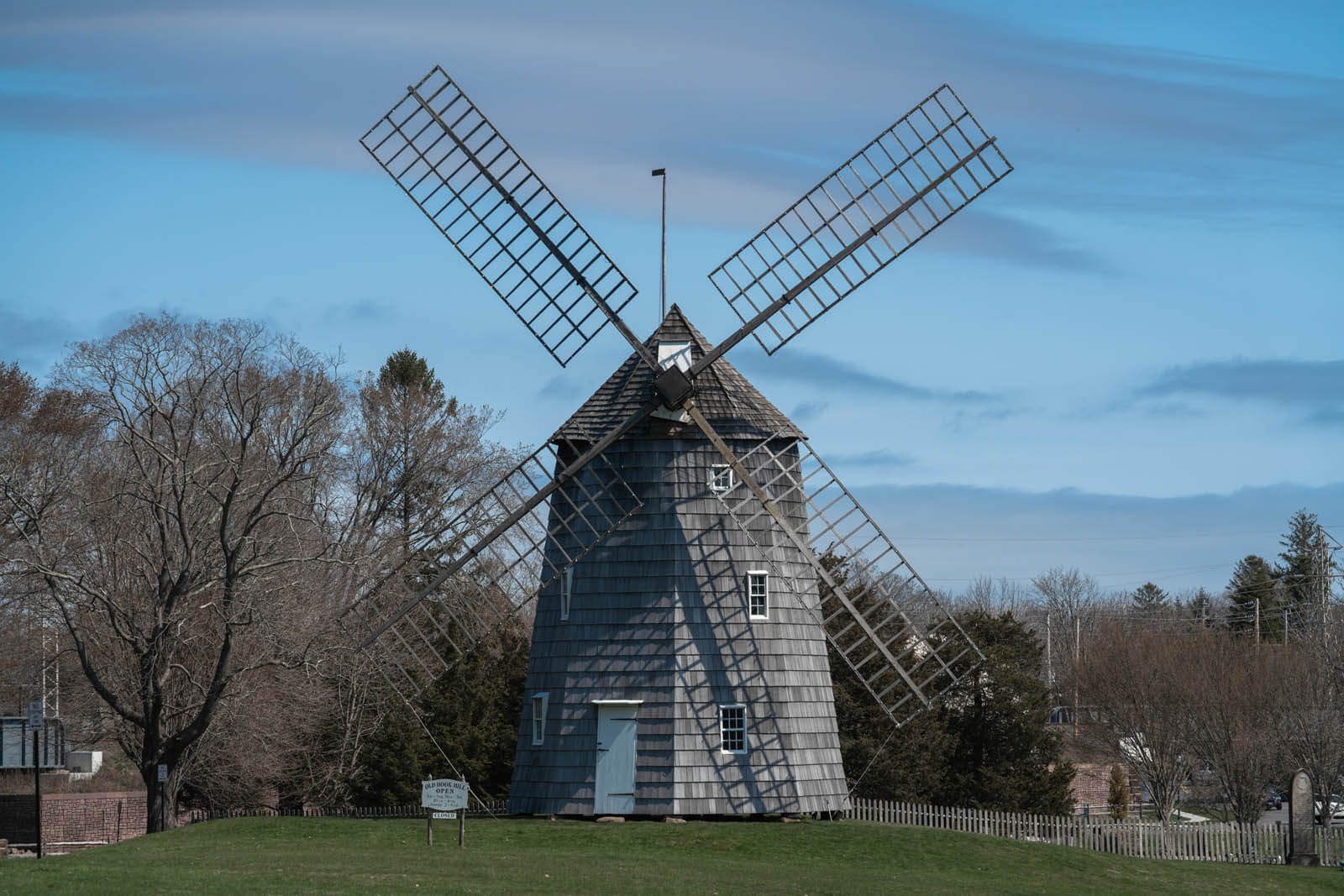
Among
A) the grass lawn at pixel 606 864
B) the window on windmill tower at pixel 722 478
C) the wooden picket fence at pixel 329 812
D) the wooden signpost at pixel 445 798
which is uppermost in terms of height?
the window on windmill tower at pixel 722 478

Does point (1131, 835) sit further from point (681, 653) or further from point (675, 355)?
point (675, 355)

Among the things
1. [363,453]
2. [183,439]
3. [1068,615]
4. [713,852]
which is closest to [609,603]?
[713,852]

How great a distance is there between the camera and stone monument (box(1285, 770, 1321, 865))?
100 ft

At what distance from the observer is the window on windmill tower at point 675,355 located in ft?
91.5

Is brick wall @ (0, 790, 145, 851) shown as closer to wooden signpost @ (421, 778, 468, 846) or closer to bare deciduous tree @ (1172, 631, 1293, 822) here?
wooden signpost @ (421, 778, 468, 846)

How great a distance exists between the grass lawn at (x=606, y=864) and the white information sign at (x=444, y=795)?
27.1 inches

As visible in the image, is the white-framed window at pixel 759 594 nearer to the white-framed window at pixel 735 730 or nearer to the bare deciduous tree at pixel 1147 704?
the white-framed window at pixel 735 730

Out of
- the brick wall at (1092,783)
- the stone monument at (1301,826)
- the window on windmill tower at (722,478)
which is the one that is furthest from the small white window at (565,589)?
the brick wall at (1092,783)

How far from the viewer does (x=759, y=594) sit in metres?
28.1

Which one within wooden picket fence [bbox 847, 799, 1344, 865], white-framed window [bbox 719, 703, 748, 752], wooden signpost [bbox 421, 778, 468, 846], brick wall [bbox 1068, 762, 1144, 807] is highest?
white-framed window [bbox 719, 703, 748, 752]

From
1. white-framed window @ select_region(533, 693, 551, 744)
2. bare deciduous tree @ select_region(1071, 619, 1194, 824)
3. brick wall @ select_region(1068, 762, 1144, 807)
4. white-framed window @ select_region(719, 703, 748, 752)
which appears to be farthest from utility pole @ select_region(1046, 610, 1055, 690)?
white-framed window @ select_region(533, 693, 551, 744)

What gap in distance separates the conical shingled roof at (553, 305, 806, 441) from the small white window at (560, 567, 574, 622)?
255cm

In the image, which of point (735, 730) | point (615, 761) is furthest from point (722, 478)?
point (615, 761)

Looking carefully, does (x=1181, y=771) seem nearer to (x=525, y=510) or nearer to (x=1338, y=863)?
(x=1338, y=863)
